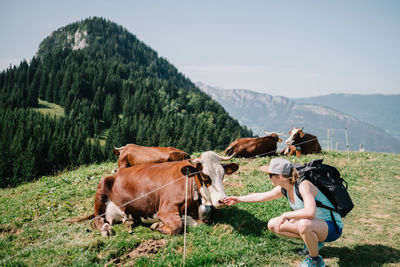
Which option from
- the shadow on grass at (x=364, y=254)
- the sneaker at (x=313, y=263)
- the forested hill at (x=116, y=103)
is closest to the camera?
the sneaker at (x=313, y=263)

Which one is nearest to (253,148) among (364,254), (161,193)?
(161,193)

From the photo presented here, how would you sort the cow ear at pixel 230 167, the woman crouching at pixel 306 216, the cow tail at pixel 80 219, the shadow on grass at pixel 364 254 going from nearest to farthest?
the woman crouching at pixel 306 216, the shadow on grass at pixel 364 254, the cow ear at pixel 230 167, the cow tail at pixel 80 219

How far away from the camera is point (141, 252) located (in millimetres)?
5367

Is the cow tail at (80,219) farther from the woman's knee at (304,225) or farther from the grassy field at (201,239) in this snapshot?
the woman's knee at (304,225)

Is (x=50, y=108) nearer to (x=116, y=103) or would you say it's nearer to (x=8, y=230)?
(x=116, y=103)

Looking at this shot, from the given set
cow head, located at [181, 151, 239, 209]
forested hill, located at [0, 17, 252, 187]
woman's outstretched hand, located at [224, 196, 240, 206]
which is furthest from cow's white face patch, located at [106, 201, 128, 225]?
forested hill, located at [0, 17, 252, 187]

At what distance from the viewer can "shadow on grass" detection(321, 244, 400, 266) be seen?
529cm

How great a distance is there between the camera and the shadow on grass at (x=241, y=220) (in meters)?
6.32

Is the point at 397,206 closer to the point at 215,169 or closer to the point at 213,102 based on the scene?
the point at 215,169

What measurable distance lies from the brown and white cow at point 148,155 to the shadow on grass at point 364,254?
6.31 meters

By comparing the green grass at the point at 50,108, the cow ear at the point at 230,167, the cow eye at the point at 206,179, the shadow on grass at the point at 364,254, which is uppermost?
the green grass at the point at 50,108

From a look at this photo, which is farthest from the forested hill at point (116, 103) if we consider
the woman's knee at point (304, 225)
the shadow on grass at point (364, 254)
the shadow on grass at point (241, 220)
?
the woman's knee at point (304, 225)

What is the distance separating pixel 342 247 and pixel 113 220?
213 inches

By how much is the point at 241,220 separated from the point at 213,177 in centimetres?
136
